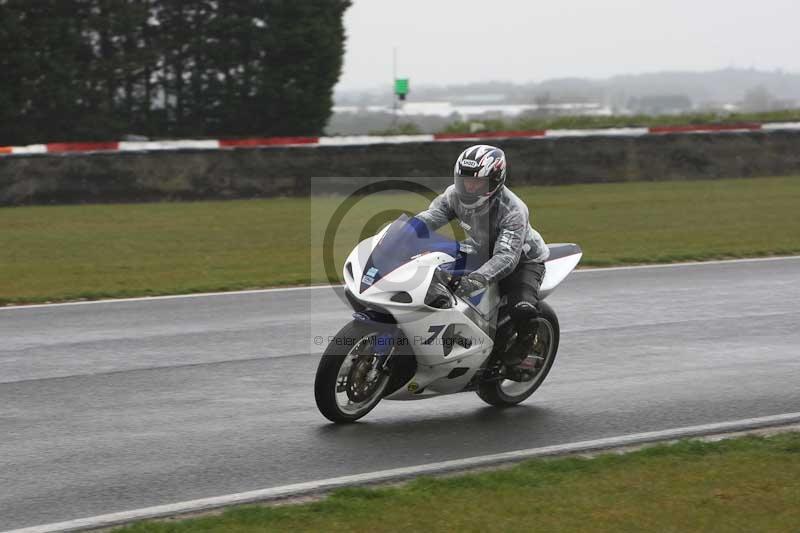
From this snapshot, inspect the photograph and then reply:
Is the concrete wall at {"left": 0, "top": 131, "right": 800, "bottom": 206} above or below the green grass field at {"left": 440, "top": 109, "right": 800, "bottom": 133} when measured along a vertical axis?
below

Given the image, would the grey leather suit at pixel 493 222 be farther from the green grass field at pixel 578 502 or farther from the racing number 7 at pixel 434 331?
the green grass field at pixel 578 502

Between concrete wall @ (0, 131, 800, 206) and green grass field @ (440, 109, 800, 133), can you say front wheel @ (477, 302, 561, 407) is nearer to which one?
concrete wall @ (0, 131, 800, 206)

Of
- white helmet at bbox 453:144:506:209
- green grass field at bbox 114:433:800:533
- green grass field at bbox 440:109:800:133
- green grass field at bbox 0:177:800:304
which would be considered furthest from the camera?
green grass field at bbox 440:109:800:133

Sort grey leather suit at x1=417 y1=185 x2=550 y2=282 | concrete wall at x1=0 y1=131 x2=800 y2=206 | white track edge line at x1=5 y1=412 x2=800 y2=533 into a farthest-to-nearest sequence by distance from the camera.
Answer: concrete wall at x1=0 y1=131 x2=800 y2=206, grey leather suit at x1=417 y1=185 x2=550 y2=282, white track edge line at x1=5 y1=412 x2=800 y2=533

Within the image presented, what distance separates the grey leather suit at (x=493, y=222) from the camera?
7.55 meters

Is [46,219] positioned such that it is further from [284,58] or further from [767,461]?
[767,461]

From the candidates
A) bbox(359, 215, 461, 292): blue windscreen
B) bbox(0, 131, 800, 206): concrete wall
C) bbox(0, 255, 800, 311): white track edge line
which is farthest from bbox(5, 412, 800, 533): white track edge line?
bbox(0, 131, 800, 206): concrete wall

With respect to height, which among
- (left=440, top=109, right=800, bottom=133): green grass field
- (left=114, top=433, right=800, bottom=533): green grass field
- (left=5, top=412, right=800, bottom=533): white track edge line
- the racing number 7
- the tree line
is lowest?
(left=5, top=412, right=800, bottom=533): white track edge line

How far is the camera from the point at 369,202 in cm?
2209

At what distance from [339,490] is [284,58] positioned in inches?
1014

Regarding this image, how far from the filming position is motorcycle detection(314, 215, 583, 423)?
7.08 metres

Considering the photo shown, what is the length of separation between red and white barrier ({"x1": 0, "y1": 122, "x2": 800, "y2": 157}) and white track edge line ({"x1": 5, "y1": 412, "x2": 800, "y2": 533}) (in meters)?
15.2

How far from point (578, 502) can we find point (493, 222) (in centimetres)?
249

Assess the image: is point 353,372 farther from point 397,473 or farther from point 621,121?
point 621,121
